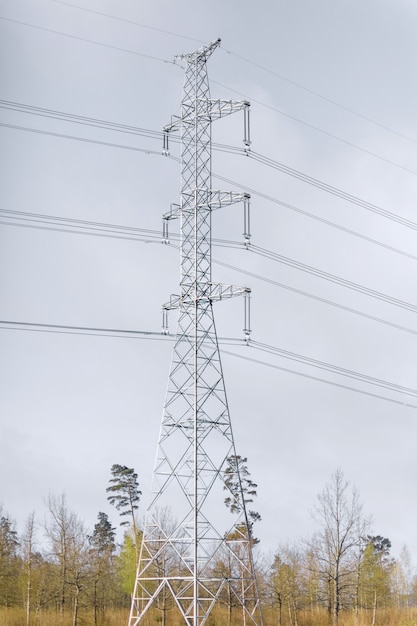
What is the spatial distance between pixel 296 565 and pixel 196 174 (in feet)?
82.8

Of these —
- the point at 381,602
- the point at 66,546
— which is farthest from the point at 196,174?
the point at 381,602

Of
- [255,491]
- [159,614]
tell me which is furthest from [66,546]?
[255,491]

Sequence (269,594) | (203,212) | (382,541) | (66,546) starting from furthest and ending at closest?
(382,541), (269,594), (66,546), (203,212)

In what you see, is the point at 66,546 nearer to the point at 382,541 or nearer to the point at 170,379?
the point at 170,379

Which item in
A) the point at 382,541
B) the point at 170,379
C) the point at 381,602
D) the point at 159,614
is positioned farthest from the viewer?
the point at 382,541

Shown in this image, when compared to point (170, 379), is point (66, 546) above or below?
below

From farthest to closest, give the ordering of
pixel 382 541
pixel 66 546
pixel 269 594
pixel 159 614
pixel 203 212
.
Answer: pixel 382 541
pixel 269 594
pixel 159 614
pixel 66 546
pixel 203 212

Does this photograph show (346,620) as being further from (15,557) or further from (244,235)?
(244,235)

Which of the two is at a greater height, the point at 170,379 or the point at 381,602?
the point at 170,379

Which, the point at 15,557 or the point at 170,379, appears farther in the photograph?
the point at 15,557

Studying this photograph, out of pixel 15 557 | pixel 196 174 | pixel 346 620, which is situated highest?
pixel 196 174

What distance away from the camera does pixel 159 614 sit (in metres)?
36.2

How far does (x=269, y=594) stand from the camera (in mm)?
40312

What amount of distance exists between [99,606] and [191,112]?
2440 centimetres
